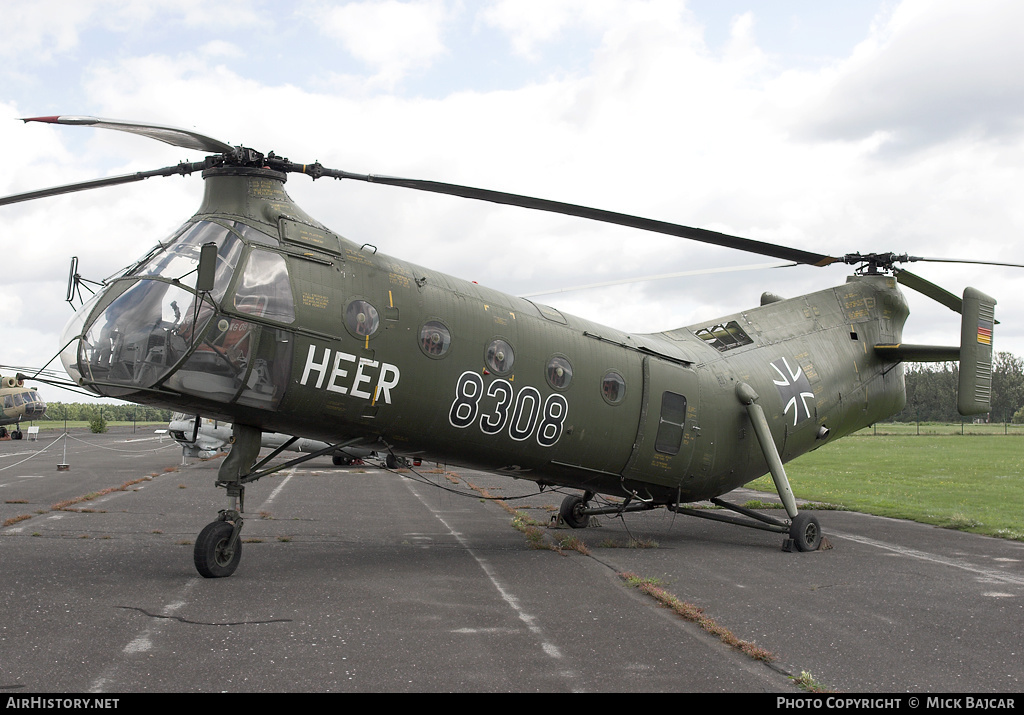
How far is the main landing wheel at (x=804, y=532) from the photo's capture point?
1296 cm

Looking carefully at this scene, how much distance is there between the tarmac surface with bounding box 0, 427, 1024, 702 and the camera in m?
6.08

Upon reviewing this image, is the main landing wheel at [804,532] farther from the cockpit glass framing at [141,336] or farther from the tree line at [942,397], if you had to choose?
the tree line at [942,397]

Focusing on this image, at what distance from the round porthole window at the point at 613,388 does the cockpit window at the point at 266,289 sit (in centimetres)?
522

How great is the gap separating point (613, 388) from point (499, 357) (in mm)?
2266

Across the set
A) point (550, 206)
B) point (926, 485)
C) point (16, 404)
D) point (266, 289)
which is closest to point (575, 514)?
point (550, 206)

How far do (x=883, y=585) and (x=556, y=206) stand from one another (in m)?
6.49

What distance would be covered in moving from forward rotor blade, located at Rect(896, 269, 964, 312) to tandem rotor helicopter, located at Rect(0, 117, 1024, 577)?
1.7 inches

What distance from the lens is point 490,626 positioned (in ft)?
25.2

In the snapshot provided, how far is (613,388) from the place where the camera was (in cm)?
1273

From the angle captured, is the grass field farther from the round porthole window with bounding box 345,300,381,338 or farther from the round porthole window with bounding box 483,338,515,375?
the round porthole window with bounding box 345,300,381,338

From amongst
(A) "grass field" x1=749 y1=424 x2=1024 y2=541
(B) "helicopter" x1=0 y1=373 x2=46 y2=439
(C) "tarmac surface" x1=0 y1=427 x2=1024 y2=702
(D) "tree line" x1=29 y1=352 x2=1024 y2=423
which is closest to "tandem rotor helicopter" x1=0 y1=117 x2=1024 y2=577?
(C) "tarmac surface" x1=0 y1=427 x2=1024 y2=702

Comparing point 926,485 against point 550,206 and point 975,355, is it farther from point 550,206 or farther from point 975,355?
point 550,206

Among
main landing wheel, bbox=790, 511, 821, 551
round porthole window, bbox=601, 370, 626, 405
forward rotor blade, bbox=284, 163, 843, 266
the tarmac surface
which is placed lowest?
the tarmac surface

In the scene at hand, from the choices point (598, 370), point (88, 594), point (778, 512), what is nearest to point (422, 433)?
point (598, 370)
